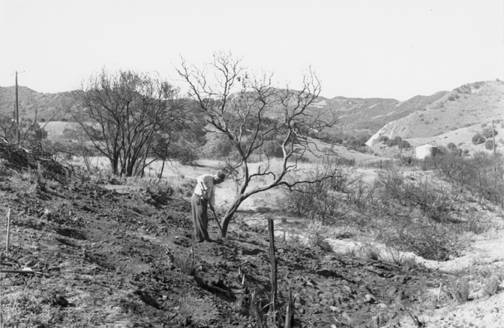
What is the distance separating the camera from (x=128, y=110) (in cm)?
2116

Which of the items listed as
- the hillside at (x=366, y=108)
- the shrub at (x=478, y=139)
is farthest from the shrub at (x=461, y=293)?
the hillside at (x=366, y=108)

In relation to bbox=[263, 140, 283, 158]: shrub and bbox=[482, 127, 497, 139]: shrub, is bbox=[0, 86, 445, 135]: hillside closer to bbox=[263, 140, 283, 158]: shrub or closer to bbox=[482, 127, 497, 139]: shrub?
bbox=[482, 127, 497, 139]: shrub

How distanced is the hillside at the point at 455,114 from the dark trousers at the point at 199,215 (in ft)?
147

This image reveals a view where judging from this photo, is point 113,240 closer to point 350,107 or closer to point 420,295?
point 420,295

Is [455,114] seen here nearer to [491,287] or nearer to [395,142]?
[395,142]

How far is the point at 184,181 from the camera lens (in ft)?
70.0

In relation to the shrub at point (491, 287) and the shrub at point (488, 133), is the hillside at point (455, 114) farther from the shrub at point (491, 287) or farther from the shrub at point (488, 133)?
the shrub at point (491, 287)

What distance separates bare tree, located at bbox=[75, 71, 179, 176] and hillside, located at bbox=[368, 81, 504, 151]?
34.5 m

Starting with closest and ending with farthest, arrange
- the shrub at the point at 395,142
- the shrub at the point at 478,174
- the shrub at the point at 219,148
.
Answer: the shrub at the point at 478,174 < the shrub at the point at 219,148 < the shrub at the point at 395,142

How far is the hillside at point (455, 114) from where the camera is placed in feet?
185

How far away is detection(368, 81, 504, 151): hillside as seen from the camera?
56.4 m

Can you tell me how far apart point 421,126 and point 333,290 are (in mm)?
54378

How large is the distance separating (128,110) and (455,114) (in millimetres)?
47980

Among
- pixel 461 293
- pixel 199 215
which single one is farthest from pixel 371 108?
pixel 461 293
